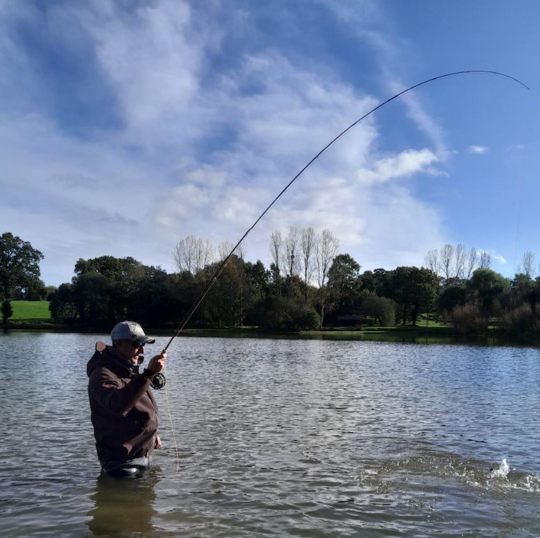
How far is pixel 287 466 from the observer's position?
9352 millimetres

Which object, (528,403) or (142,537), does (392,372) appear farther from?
(142,537)

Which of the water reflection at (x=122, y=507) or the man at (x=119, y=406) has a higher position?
the man at (x=119, y=406)

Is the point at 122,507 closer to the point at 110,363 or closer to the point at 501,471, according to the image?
the point at 110,363

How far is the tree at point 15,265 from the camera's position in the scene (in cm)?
9912

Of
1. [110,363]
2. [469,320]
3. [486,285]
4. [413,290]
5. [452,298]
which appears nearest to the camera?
[110,363]

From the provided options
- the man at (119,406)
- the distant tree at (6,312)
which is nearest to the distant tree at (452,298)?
the distant tree at (6,312)

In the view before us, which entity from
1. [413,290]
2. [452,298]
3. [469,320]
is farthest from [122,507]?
[413,290]

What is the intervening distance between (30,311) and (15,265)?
8848 millimetres

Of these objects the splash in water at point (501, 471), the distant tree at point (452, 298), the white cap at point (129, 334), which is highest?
the distant tree at point (452, 298)

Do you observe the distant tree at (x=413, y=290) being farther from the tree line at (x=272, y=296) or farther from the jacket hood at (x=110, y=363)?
the jacket hood at (x=110, y=363)

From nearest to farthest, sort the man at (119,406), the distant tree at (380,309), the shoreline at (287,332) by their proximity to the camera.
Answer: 1. the man at (119,406)
2. the shoreline at (287,332)
3. the distant tree at (380,309)

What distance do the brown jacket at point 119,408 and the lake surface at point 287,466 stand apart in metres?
0.90

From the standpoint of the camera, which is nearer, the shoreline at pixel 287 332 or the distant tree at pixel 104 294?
the shoreline at pixel 287 332

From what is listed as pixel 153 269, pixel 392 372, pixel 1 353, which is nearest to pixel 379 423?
pixel 392 372
